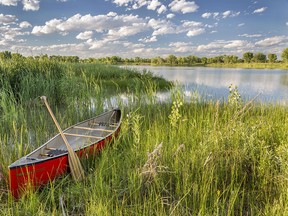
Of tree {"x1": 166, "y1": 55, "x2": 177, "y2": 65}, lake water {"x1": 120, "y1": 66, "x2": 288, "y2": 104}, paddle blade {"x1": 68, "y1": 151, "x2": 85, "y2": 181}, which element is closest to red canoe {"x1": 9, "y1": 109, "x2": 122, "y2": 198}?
paddle blade {"x1": 68, "y1": 151, "x2": 85, "y2": 181}

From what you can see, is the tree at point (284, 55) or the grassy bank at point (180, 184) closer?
the grassy bank at point (180, 184)

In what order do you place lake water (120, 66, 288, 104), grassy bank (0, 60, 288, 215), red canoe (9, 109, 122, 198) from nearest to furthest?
grassy bank (0, 60, 288, 215) → red canoe (9, 109, 122, 198) → lake water (120, 66, 288, 104)

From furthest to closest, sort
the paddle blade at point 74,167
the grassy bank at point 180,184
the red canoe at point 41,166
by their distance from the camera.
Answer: the paddle blade at point 74,167 → the red canoe at point 41,166 → the grassy bank at point 180,184

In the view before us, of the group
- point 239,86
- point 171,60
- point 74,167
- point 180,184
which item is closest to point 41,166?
point 74,167

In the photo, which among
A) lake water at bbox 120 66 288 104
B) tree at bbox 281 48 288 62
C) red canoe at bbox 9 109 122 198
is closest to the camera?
red canoe at bbox 9 109 122 198

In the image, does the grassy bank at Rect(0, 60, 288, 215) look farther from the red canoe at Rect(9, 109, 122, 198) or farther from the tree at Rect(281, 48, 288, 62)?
the tree at Rect(281, 48, 288, 62)

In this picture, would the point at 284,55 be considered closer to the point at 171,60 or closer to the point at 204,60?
the point at 204,60

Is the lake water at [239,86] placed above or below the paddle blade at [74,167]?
above

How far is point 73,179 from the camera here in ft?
11.4

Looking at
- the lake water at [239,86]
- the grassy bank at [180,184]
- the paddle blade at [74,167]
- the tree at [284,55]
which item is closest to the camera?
the grassy bank at [180,184]

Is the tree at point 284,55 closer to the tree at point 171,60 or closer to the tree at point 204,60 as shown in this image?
the tree at point 204,60

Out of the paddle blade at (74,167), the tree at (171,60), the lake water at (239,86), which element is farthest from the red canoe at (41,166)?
the tree at (171,60)

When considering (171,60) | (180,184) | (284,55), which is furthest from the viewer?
(171,60)

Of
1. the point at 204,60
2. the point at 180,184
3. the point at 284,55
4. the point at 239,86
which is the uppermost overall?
the point at 284,55
